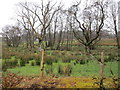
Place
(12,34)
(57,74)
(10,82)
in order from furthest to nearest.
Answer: (12,34) < (57,74) < (10,82)

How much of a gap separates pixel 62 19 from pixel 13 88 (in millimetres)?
30661

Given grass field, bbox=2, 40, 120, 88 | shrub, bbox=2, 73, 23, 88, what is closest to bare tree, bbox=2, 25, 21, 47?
grass field, bbox=2, 40, 120, 88

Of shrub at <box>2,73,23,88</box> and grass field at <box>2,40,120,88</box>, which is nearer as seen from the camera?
grass field at <box>2,40,120,88</box>

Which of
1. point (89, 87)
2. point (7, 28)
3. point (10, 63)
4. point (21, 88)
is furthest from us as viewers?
point (7, 28)

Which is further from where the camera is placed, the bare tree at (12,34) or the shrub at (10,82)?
the bare tree at (12,34)

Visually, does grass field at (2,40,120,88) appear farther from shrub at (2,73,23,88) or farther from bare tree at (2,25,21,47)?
bare tree at (2,25,21,47)

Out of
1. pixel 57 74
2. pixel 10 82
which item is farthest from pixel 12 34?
pixel 10 82

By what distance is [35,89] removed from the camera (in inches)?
198

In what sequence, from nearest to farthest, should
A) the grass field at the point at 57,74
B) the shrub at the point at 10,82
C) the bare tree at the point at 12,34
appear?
the grass field at the point at 57,74
the shrub at the point at 10,82
the bare tree at the point at 12,34

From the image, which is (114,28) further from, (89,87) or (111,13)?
(89,87)

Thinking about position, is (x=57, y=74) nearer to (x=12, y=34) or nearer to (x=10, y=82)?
(x=10, y=82)

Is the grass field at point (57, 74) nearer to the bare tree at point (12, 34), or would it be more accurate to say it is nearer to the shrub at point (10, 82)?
the shrub at point (10, 82)

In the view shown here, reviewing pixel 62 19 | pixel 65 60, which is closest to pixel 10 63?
pixel 65 60

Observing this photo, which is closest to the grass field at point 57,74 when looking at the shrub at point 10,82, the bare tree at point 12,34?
the shrub at point 10,82
